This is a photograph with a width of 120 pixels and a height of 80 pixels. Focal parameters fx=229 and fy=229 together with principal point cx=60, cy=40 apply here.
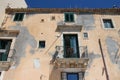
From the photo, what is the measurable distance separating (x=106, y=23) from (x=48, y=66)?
6.78m

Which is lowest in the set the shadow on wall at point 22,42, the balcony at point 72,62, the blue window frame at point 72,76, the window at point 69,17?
the blue window frame at point 72,76

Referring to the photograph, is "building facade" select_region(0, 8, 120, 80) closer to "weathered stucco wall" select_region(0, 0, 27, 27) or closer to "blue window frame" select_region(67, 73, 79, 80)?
"blue window frame" select_region(67, 73, 79, 80)

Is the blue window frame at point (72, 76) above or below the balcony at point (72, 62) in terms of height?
below

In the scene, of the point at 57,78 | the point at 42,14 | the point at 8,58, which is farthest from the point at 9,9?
the point at 57,78

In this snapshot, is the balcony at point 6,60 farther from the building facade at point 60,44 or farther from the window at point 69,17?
the window at point 69,17

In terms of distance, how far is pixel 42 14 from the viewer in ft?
67.7

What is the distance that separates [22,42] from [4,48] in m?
1.46

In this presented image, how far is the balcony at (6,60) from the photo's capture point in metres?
16.1

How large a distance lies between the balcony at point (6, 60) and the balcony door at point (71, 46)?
3.99 m

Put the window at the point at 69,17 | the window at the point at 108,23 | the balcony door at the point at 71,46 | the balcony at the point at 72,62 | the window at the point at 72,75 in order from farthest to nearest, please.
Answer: the window at the point at 69,17
the window at the point at 108,23
the balcony door at the point at 71,46
the balcony at the point at 72,62
the window at the point at 72,75

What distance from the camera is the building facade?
1605 cm

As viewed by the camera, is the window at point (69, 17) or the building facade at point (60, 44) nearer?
the building facade at point (60, 44)

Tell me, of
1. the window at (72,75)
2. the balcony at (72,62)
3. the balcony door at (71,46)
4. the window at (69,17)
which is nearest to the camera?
the window at (72,75)

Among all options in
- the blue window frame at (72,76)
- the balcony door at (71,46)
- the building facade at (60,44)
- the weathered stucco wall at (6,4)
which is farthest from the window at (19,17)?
the blue window frame at (72,76)
